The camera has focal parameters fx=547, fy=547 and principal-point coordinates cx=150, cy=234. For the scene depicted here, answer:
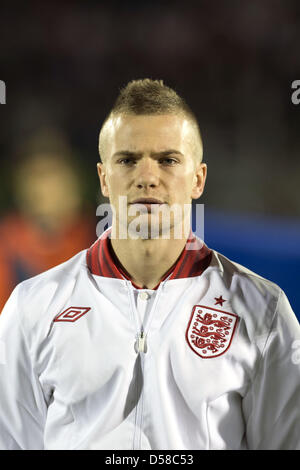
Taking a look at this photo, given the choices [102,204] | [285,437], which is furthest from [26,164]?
[285,437]

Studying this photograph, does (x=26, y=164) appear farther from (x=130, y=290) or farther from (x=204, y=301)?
(x=204, y=301)

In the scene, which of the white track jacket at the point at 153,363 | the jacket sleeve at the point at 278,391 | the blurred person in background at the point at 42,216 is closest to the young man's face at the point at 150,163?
the white track jacket at the point at 153,363

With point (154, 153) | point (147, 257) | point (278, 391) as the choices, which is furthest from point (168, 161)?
point (278, 391)

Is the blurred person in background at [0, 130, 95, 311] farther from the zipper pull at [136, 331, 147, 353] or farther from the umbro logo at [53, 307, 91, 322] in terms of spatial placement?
the zipper pull at [136, 331, 147, 353]

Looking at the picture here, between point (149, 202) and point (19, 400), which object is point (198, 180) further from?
point (19, 400)

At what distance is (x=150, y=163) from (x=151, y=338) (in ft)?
1.21

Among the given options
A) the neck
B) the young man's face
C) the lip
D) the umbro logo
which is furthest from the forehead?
the umbro logo

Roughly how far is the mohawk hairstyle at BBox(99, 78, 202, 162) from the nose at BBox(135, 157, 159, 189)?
0.11 meters

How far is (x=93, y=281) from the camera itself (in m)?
1.23

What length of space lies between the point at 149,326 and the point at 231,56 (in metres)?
0.91

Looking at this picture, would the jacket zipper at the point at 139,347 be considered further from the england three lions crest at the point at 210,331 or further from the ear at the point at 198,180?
the ear at the point at 198,180

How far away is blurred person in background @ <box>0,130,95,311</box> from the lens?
5.13 feet

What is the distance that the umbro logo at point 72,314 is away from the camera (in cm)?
119

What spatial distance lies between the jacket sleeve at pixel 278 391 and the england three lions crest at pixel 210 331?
0.27 ft
